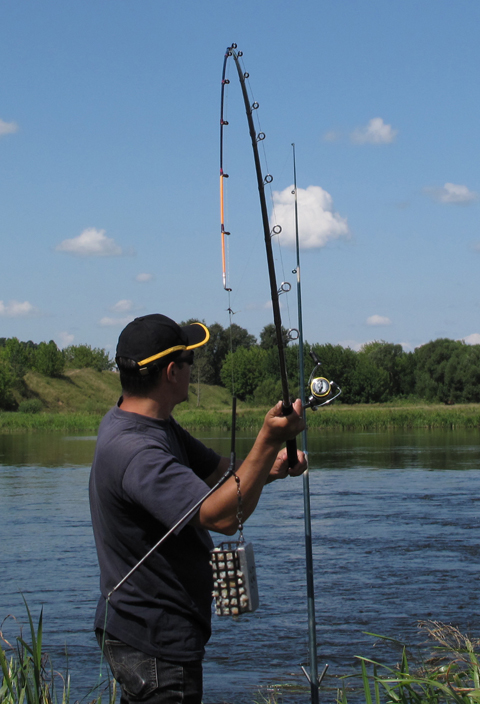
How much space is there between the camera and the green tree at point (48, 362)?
269 ft

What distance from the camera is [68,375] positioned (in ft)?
280

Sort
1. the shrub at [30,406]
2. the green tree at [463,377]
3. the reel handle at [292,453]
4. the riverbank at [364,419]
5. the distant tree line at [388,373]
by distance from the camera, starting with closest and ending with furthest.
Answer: the reel handle at [292,453] < the riverbank at [364,419] < the distant tree line at [388,373] < the green tree at [463,377] < the shrub at [30,406]

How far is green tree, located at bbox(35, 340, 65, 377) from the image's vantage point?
269 ft

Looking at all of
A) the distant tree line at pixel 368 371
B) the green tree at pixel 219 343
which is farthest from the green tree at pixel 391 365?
the green tree at pixel 219 343

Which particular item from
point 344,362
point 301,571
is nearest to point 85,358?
point 344,362

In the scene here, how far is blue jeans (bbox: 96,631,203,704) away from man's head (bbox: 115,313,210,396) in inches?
31.4

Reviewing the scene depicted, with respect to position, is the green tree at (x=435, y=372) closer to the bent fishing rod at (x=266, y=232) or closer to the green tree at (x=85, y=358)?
the green tree at (x=85, y=358)

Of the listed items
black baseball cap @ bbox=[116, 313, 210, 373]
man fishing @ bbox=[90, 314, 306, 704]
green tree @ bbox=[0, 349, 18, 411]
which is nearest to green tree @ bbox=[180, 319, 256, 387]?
black baseball cap @ bbox=[116, 313, 210, 373]

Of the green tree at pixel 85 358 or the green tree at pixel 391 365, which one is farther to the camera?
the green tree at pixel 85 358

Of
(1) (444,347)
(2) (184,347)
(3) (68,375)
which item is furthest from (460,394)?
(2) (184,347)

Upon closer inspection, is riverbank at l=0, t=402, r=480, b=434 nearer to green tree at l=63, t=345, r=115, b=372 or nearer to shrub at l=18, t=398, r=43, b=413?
shrub at l=18, t=398, r=43, b=413

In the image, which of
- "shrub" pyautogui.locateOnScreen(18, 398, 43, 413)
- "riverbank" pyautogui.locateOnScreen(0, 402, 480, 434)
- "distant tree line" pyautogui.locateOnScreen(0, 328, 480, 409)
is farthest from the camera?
"shrub" pyautogui.locateOnScreen(18, 398, 43, 413)

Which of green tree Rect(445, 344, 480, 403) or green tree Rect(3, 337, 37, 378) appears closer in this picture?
green tree Rect(445, 344, 480, 403)

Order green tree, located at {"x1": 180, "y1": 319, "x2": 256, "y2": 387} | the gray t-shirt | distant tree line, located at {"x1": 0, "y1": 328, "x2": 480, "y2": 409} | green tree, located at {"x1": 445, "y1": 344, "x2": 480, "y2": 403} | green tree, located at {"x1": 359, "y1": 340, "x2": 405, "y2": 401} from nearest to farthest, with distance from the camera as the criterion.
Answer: the gray t-shirt, green tree, located at {"x1": 180, "y1": 319, "x2": 256, "y2": 387}, distant tree line, located at {"x1": 0, "y1": 328, "x2": 480, "y2": 409}, green tree, located at {"x1": 445, "y1": 344, "x2": 480, "y2": 403}, green tree, located at {"x1": 359, "y1": 340, "x2": 405, "y2": 401}
